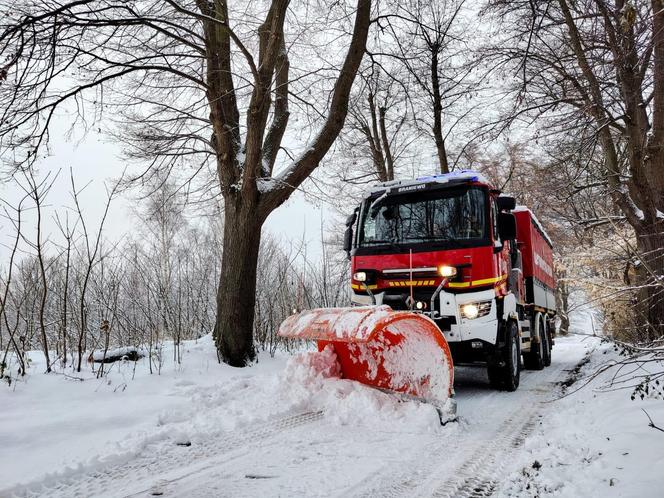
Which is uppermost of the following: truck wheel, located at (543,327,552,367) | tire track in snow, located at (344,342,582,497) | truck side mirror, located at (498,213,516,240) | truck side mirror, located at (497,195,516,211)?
truck side mirror, located at (497,195,516,211)

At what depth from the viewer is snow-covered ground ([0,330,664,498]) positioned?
2.96 meters

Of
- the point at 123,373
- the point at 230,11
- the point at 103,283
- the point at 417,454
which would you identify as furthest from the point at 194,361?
the point at 230,11

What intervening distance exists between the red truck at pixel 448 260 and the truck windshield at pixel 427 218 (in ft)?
0.04

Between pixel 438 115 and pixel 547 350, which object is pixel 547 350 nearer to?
pixel 547 350

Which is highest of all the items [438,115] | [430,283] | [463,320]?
[438,115]

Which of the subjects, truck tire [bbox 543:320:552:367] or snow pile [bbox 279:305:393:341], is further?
truck tire [bbox 543:320:552:367]

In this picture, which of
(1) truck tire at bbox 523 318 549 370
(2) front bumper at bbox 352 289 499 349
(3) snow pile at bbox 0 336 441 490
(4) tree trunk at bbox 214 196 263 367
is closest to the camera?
(3) snow pile at bbox 0 336 441 490

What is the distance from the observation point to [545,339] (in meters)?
10.2

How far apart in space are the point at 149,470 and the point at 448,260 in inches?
159

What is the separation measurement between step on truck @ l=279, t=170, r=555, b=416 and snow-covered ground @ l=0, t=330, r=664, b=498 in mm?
519

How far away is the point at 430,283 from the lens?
19.3ft

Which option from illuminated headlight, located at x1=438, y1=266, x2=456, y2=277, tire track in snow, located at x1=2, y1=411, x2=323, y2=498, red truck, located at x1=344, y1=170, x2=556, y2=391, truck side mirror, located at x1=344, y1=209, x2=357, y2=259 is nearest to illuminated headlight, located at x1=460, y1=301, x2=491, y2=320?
red truck, located at x1=344, y1=170, x2=556, y2=391

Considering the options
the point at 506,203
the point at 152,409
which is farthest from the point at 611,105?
the point at 152,409

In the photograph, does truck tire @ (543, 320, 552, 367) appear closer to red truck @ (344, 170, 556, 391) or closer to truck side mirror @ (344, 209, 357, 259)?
red truck @ (344, 170, 556, 391)
